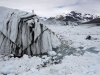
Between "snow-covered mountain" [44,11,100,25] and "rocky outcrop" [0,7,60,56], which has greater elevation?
"snow-covered mountain" [44,11,100,25]

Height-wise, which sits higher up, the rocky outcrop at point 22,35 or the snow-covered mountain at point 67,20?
the snow-covered mountain at point 67,20

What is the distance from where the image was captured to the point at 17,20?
9.39 m

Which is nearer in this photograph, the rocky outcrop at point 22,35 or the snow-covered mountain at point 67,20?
the rocky outcrop at point 22,35

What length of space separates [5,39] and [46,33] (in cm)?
338

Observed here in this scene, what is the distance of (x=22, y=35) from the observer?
9109mm

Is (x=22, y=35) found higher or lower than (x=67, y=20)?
lower

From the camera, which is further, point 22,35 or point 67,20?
point 67,20

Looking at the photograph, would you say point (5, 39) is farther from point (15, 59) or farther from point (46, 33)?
point (46, 33)

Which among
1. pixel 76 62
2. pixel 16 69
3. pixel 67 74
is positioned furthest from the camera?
pixel 76 62

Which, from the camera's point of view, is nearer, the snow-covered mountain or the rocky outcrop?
the rocky outcrop

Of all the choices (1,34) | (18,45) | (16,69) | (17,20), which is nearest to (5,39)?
(1,34)

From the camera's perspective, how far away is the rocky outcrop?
349 inches

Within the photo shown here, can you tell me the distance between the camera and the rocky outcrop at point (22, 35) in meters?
8.86

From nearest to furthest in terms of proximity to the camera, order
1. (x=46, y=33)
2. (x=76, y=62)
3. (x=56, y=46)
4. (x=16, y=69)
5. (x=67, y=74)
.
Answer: (x=67, y=74) → (x=16, y=69) → (x=76, y=62) → (x=46, y=33) → (x=56, y=46)
